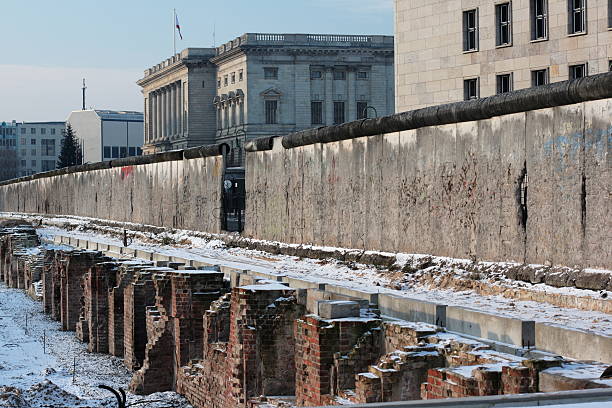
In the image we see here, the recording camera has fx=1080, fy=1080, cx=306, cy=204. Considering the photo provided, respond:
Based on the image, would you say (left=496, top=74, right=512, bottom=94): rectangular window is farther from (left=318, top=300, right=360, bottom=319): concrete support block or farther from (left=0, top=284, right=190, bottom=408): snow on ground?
(left=318, top=300, right=360, bottom=319): concrete support block

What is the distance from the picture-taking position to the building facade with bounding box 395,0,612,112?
37.8m

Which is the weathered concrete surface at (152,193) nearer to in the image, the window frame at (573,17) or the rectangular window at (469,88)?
the rectangular window at (469,88)

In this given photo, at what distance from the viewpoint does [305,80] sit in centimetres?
10112

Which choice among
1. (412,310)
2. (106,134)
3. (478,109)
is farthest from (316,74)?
(412,310)

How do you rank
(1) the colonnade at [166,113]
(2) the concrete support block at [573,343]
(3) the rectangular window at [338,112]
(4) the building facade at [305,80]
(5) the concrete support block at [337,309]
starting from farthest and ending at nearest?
1. (1) the colonnade at [166,113]
2. (3) the rectangular window at [338,112]
3. (4) the building facade at [305,80]
4. (5) the concrete support block at [337,309]
5. (2) the concrete support block at [573,343]

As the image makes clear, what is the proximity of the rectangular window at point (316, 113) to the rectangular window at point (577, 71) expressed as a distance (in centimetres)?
6307

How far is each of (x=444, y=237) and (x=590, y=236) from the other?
4.28 meters

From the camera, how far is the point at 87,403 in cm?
1720

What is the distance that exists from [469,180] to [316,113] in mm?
84161

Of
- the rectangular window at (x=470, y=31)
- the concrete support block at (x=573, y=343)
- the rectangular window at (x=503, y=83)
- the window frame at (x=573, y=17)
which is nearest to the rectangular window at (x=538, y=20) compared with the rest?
the window frame at (x=573, y=17)

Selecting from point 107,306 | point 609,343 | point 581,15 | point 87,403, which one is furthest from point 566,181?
point 581,15

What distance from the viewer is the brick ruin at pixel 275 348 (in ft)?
31.0

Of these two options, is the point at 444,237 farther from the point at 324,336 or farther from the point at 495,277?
the point at 324,336

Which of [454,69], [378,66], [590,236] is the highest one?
[378,66]
